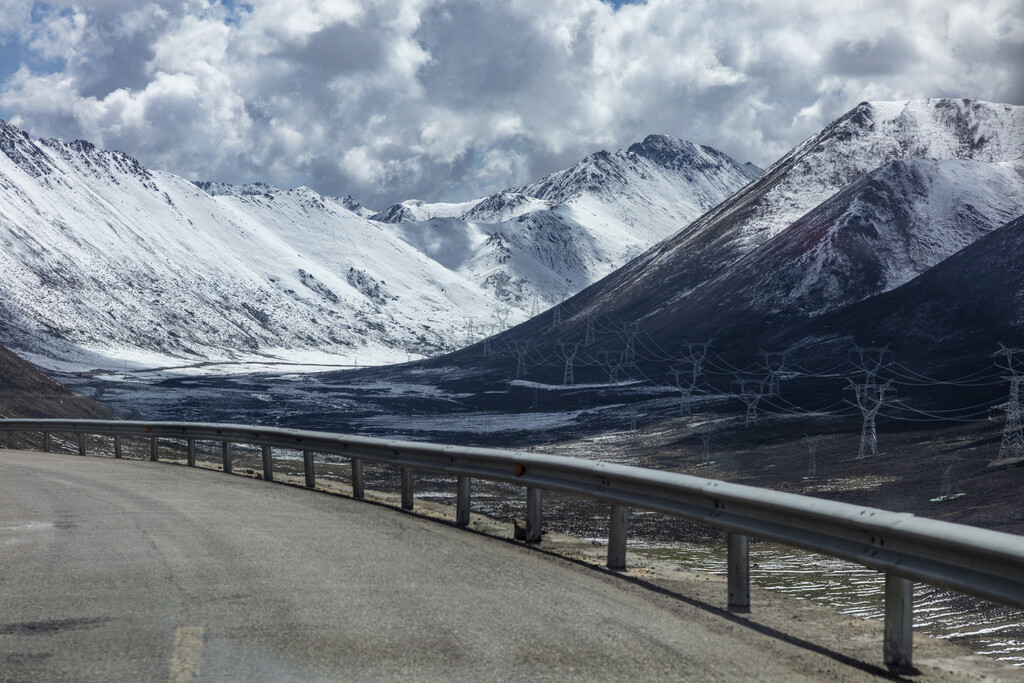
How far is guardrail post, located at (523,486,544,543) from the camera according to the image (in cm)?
1232

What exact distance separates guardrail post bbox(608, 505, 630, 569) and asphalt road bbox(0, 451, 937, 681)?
14.6 inches

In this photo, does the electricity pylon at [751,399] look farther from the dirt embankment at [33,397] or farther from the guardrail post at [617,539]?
the guardrail post at [617,539]

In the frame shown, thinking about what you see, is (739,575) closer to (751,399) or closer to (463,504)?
(463,504)

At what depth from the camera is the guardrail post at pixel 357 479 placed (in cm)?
1673

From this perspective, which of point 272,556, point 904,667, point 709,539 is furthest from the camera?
point 709,539

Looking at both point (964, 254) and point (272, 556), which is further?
point (964, 254)

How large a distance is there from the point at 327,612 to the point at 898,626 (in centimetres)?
399

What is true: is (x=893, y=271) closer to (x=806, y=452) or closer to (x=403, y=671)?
(x=806, y=452)

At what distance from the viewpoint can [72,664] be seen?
607 centimetres

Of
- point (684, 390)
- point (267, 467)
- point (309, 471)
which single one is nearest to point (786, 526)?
point (309, 471)

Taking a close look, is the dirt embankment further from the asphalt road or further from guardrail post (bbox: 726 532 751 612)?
guardrail post (bbox: 726 532 751 612)

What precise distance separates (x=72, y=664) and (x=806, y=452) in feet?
225

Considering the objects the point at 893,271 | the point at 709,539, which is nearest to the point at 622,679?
the point at 709,539

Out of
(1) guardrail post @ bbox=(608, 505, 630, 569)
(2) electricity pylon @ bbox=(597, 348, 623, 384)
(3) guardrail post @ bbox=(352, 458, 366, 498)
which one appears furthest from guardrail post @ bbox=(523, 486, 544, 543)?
(2) electricity pylon @ bbox=(597, 348, 623, 384)
